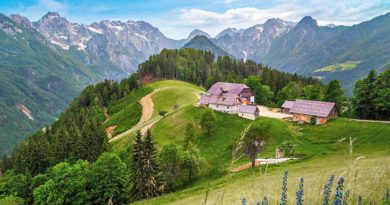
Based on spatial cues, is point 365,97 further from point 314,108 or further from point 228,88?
point 228,88

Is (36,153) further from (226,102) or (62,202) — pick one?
(226,102)

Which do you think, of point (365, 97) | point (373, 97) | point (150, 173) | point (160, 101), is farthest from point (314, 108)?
point (160, 101)

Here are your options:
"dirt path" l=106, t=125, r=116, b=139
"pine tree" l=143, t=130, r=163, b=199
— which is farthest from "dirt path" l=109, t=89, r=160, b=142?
"pine tree" l=143, t=130, r=163, b=199

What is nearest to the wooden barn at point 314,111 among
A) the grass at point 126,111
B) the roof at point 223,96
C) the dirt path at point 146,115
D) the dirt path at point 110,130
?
the roof at point 223,96

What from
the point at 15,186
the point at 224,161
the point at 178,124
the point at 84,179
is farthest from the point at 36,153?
the point at 224,161

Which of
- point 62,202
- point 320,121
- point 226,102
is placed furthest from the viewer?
point 226,102

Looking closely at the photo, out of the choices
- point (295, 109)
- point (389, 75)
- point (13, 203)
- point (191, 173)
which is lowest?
point (13, 203)
